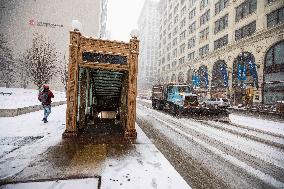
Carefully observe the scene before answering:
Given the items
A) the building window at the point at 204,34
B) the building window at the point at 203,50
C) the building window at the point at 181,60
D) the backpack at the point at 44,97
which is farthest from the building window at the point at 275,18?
the building window at the point at 181,60

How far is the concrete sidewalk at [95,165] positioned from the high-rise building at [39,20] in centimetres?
6318

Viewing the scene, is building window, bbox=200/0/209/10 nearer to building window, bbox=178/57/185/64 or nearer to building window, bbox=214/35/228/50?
building window, bbox=214/35/228/50

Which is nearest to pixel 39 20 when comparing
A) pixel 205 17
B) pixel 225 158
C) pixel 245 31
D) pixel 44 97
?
pixel 205 17

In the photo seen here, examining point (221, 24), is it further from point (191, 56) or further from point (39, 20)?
point (39, 20)

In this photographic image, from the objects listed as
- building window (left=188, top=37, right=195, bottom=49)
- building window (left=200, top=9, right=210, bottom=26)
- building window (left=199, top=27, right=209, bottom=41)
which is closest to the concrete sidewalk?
building window (left=199, top=27, right=209, bottom=41)

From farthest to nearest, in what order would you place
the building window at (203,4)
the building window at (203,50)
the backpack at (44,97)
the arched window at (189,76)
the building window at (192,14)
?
1. the building window at (192,14)
2. the arched window at (189,76)
3. the building window at (203,4)
4. the building window at (203,50)
5. the backpack at (44,97)

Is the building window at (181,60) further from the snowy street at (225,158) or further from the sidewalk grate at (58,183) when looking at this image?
the sidewalk grate at (58,183)

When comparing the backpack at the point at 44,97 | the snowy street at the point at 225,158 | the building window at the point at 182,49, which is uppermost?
the building window at the point at 182,49

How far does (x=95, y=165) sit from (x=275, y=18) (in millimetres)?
29698

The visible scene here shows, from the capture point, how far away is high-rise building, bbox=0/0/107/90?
65.2 m

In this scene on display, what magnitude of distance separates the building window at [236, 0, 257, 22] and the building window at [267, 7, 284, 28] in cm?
395

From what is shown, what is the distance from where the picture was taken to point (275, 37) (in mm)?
26250

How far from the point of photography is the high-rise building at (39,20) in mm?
65188

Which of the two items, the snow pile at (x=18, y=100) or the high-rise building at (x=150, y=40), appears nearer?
the snow pile at (x=18, y=100)
